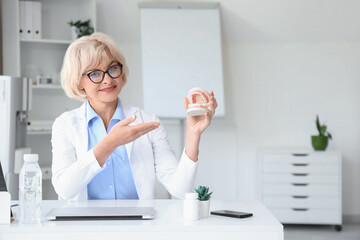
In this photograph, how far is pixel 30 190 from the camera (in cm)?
179

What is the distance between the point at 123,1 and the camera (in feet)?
15.8

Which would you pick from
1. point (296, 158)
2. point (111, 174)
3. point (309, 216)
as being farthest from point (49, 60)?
point (111, 174)

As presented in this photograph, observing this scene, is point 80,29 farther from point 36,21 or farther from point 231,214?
point 231,214

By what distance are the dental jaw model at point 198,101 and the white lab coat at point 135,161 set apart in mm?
216

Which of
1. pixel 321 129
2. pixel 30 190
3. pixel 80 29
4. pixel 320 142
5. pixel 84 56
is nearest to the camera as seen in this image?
pixel 30 190

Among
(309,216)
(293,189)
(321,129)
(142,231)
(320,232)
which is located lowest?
(320,232)

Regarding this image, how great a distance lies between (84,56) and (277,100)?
3.33 meters

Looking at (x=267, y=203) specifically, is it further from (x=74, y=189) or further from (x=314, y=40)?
(x=74, y=189)

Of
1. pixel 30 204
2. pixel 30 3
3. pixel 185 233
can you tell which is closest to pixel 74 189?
pixel 30 204

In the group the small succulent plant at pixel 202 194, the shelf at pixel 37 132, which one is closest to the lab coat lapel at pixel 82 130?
the small succulent plant at pixel 202 194

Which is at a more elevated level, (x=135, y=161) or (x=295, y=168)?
(x=135, y=161)

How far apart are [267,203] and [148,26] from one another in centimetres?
192

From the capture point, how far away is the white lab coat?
2037 mm

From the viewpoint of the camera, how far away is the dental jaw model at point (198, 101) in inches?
75.5
